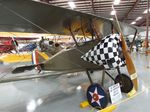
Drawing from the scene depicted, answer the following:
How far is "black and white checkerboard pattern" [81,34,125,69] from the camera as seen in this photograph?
112 inches

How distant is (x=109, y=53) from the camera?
112 inches

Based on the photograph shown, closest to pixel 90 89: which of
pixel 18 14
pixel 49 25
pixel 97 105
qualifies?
pixel 97 105

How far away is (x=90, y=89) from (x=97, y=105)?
31 centimetres

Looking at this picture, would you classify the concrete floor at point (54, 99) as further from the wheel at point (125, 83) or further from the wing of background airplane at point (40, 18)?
the wing of background airplane at point (40, 18)

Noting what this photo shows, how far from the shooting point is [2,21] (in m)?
2.71

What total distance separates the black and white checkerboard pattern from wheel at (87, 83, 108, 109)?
0.45m

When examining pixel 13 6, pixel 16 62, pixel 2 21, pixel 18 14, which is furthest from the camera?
pixel 16 62

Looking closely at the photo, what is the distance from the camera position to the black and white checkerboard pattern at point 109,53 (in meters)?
2.84

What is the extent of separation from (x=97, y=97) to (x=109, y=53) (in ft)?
2.64

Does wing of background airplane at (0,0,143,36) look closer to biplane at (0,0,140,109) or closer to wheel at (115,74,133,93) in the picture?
biplane at (0,0,140,109)

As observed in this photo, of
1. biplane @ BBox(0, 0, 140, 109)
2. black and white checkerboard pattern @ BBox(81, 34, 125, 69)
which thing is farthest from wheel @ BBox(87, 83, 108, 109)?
black and white checkerboard pattern @ BBox(81, 34, 125, 69)

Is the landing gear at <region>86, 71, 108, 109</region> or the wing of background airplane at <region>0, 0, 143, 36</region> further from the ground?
the wing of background airplane at <region>0, 0, 143, 36</region>

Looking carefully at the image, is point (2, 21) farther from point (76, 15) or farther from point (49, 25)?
point (76, 15)

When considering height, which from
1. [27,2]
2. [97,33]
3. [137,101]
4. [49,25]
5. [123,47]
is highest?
[27,2]
